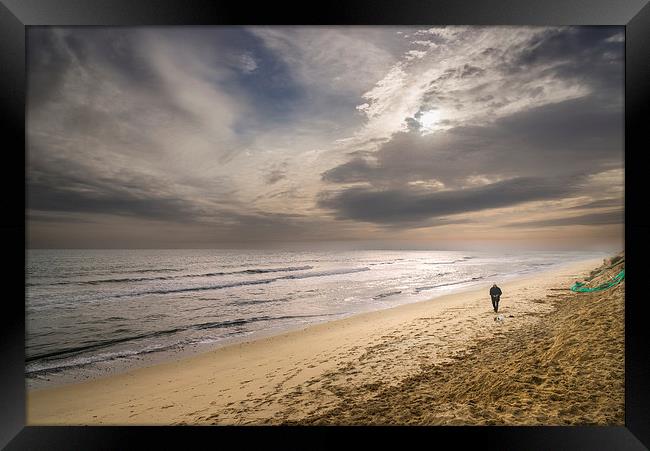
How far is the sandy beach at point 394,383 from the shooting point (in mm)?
2461

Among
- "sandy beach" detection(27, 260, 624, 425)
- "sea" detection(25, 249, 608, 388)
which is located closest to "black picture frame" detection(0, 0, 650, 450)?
"sandy beach" detection(27, 260, 624, 425)

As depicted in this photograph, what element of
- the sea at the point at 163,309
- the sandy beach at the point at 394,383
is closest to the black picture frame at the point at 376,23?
the sandy beach at the point at 394,383

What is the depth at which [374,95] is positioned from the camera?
139 inches

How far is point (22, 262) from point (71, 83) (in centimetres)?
234

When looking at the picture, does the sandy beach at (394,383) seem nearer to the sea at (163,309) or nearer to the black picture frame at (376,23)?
the black picture frame at (376,23)

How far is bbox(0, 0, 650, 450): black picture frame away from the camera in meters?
2.29

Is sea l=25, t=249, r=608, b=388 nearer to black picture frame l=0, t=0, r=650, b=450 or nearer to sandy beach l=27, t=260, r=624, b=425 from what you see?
black picture frame l=0, t=0, r=650, b=450

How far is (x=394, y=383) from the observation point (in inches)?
111

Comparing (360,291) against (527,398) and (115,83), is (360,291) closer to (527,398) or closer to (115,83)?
(527,398)

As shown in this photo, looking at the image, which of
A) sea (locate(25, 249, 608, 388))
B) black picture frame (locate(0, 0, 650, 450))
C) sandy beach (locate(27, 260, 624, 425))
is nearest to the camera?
black picture frame (locate(0, 0, 650, 450))

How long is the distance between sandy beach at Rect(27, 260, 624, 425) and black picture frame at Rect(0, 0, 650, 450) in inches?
4.9

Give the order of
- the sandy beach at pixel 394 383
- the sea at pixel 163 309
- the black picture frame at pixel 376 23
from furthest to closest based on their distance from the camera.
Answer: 1. the sea at pixel 163 309
2. the sandy beach at pixel 394 383
3. the black picture frame at pixel 376 23

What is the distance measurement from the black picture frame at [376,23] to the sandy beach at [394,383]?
0.13 m

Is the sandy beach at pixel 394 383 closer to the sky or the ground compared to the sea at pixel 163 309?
closer to the sky
